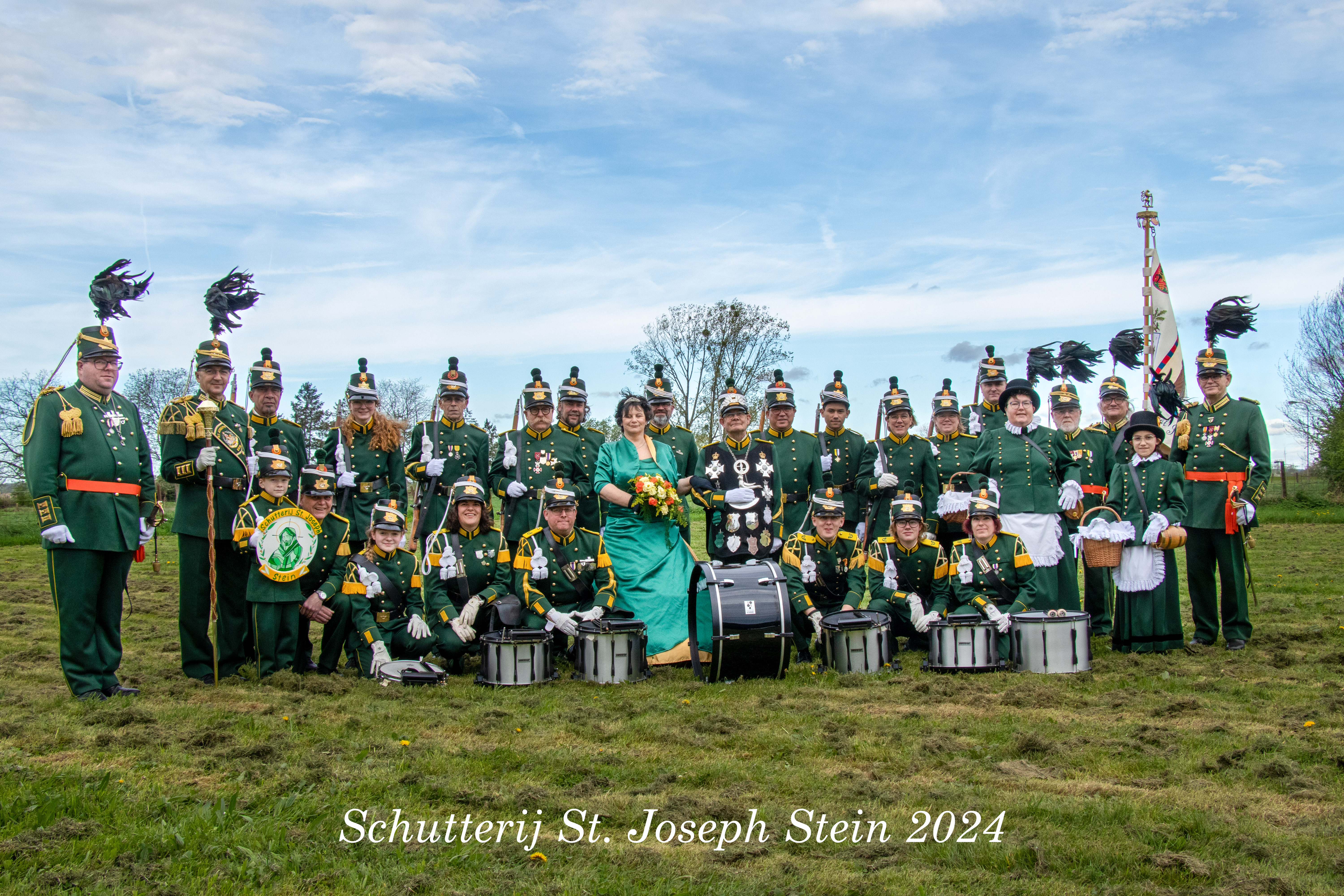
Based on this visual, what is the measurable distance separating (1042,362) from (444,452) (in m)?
6.78

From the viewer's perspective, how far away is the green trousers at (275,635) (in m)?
7.73

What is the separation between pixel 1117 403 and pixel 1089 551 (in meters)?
2.39

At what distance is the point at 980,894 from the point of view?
3633mm

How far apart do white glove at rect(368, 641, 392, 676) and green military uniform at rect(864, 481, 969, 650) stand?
4.17 metres

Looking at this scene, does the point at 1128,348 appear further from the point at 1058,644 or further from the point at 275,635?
the point at 275,635

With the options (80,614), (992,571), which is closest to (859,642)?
(992,571)

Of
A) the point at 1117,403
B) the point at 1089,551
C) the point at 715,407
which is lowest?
the point at 1089,551

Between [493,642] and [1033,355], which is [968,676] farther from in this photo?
[1033,355]

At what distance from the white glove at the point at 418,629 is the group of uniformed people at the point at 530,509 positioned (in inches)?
1.0

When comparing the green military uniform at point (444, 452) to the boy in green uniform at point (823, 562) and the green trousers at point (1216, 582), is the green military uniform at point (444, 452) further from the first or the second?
the green trousers at point (1216, 582)

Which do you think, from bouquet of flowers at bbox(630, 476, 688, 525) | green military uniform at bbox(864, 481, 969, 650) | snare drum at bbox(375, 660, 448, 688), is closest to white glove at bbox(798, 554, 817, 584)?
green military uniform at bbox(864, 481, 969, 650)

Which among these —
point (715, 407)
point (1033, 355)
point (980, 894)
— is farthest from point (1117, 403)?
point (715, 407)

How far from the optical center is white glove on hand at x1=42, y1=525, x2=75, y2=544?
6.46m

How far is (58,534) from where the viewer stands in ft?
21.2
